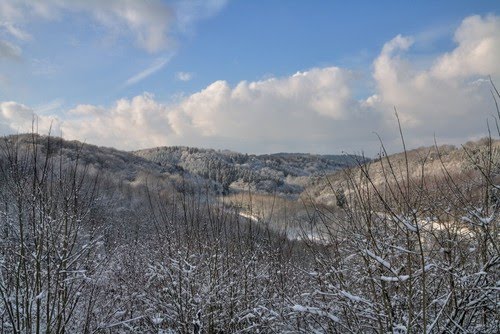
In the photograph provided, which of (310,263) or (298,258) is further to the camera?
(298,258)

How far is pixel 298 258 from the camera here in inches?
337

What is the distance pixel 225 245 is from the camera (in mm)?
8016

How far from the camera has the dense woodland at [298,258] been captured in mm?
3379

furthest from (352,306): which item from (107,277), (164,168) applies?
(164,168)

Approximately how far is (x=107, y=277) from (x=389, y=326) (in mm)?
11248

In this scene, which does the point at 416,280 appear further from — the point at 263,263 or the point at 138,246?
the point at 138,246

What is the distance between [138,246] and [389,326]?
12778mm

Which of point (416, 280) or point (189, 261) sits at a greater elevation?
point (416, 280)

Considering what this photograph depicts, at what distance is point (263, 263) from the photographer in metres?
9.09

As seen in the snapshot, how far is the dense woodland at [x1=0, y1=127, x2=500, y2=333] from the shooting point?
3379mm

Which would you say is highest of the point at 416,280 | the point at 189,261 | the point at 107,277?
the point at 416,280

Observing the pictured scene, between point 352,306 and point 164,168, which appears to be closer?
point 352,306

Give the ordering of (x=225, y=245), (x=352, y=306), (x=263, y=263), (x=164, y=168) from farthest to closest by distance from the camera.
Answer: (x=164, y=168)
(x=263, y=263)
(x=225, y=245)
(x=352, y=306)

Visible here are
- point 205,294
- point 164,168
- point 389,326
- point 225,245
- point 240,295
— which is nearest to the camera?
point 389,326
